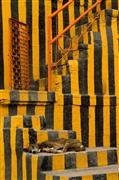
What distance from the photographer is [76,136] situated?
360 inches

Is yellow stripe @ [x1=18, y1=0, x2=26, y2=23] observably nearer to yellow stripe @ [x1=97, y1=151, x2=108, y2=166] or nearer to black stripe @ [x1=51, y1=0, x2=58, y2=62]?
black stripe @ [x1=51, y1=0, x2=58, y2=62]

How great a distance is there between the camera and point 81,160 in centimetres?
772

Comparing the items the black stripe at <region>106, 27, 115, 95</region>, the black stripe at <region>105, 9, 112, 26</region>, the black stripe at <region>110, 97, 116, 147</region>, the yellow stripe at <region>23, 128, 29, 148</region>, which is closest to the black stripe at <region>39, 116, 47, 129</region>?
the yellow stripe at <region>23, 128, 29, 148</region>

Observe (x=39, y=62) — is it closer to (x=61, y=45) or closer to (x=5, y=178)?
(x=61, y=45)

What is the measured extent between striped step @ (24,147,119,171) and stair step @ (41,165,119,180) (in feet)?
0.47

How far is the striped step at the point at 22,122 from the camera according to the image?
8070 mm

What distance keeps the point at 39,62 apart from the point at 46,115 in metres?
2.21

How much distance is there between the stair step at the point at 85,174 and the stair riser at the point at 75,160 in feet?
0.46

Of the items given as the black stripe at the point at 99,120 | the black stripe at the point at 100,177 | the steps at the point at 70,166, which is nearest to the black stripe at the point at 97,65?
the black stripe at the point at 99,120

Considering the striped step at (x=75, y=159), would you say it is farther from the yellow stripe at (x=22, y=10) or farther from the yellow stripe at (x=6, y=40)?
the yellow stripe at (x=22, y=10)

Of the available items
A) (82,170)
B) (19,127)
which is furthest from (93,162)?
(19,127)

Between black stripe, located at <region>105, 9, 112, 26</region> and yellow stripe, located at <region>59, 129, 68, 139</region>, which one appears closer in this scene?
yellow stripe, located at <region>59, 129, 68, 139</region>

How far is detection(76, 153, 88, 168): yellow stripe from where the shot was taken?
7.67 m

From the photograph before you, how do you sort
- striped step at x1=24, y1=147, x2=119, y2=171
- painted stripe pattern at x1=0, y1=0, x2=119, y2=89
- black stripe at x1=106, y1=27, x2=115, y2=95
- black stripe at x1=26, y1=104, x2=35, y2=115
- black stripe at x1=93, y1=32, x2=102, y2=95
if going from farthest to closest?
painted stripe pattern at x1=0, y1=0, x2=119, y2=89, black stripe at x1=106, y1=27, x2=115, y2=95, black stripe at x1=93, y1=32, x2=102, y2=95, black stripe at x1=26, y1=104, x2=35, y2=115, striped step at x1=24, y1=147, x2=119, y2=171
